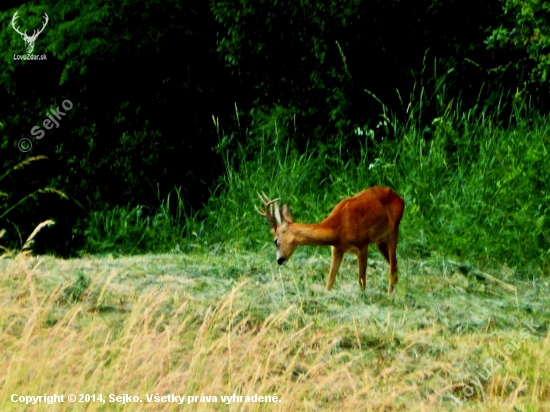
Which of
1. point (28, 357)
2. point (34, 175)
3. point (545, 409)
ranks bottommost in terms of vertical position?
point (34, 175)

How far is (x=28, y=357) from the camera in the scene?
504 centimetres

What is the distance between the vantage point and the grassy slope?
5.02m

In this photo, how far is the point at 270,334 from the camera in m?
6.35

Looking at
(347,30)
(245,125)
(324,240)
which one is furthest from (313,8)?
(324,240)

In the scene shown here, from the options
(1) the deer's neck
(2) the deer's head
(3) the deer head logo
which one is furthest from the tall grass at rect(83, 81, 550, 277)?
(3) the deer head logo

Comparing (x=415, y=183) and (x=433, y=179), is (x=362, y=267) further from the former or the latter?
(x=433, y=179)

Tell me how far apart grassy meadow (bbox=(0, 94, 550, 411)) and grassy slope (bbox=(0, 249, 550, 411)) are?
0.7 inches

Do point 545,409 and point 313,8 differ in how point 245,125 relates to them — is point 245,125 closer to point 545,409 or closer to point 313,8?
point 313,8

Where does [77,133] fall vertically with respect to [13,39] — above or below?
below

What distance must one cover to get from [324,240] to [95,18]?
4.35 m

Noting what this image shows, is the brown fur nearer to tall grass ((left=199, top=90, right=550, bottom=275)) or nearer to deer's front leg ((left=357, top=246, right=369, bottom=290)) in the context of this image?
deer's front leg ((left=357, top=246, right=369, bottom=290))

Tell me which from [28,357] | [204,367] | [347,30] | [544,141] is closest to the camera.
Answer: [28,357]

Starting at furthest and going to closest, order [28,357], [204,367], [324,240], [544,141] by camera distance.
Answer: [544,141] < [324,240] < [204,367] < [28,357]

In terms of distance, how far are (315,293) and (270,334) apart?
127cm
